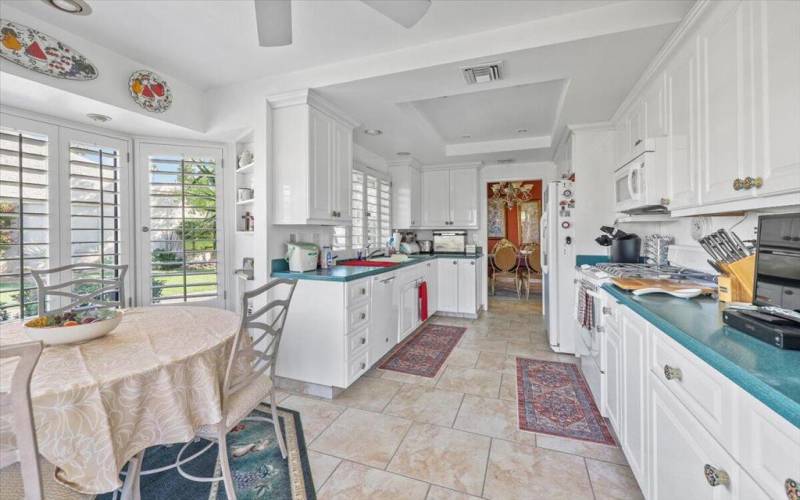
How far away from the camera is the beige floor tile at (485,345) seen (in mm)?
3508

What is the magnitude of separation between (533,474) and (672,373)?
954 mm

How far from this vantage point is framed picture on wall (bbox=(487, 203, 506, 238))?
8.54m

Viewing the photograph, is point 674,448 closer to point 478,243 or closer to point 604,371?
point 604,371

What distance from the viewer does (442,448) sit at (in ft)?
6.21

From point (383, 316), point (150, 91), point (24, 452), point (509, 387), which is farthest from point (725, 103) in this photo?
point (150, 91)

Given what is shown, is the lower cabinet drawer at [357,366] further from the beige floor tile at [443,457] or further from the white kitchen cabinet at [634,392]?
the white kitchen cabinet at [634,392]

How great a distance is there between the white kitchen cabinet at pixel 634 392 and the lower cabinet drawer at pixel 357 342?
1694mm

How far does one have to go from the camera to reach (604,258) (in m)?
3.29

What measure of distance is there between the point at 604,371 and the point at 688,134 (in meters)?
1.42

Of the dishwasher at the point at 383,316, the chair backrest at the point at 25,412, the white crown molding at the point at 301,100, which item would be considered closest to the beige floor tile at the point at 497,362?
the dishwasher at the point at 383,316

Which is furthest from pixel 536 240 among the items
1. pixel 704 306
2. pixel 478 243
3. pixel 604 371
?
pixel 704 306

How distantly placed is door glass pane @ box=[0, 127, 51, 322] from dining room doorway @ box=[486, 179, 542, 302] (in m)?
5.90

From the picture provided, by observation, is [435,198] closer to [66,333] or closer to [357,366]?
[357,366]

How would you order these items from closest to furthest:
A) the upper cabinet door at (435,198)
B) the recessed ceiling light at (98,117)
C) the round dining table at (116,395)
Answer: the round dining table at (116,395), the recessed ceiling light at (98,117), the upper cabinet door at (435,198)
